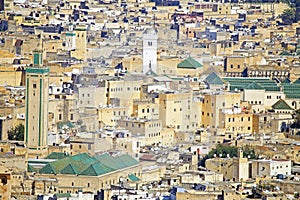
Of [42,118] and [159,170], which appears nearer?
[159,170]

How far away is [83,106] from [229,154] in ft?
23.2

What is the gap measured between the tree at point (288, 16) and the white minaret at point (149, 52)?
1060 inches

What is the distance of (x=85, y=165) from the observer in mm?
37844

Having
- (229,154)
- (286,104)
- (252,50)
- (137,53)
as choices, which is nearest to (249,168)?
(229,154)

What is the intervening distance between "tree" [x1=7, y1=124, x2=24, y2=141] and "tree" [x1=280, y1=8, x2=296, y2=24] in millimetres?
42413

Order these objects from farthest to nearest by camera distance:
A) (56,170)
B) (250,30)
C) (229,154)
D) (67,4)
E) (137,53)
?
1. (67,4)
2. (250,30)
3. (137,53)
4. (229,154)
5. (56,170)

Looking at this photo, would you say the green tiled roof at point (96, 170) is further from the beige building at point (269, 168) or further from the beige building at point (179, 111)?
the beige building at point (179, 111)

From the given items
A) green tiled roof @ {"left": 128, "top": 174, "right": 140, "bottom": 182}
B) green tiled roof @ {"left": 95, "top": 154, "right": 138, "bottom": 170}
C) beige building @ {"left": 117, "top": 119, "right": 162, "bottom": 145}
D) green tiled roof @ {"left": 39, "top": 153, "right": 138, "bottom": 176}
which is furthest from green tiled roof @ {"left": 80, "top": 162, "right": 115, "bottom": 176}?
beige building @ {"left": 117, "top": 119, "right": 162, "bottom": 145}

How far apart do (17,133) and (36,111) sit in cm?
186

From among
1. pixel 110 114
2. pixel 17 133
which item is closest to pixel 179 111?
pixel 110 114

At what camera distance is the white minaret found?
2221 inches

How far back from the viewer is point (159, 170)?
38.8m

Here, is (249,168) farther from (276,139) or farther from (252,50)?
(252,50)

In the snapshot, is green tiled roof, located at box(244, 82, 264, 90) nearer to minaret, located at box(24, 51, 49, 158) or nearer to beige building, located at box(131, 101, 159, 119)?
beige building, located at box(131, 101, 159, 119)
